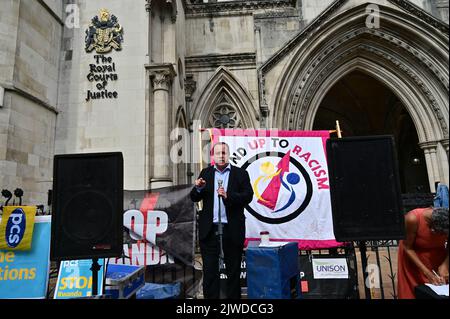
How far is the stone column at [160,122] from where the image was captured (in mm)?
8414

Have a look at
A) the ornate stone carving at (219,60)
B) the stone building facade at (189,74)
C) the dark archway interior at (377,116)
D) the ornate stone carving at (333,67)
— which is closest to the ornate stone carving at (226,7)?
the stone building facade at (189,74)

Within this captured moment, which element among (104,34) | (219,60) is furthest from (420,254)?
(219,60)

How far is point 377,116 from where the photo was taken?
18594 mm

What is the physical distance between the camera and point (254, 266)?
3455 millimetres

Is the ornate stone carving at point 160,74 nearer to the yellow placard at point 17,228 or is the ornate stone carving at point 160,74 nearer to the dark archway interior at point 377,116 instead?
the yellow placard at point 17,228

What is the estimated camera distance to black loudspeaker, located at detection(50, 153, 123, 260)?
9.69 feet

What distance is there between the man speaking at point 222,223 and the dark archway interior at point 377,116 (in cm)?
1527

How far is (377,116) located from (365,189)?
17.8 m

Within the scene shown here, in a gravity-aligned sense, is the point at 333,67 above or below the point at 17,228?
above

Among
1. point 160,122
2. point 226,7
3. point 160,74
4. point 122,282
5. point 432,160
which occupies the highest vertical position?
point 226,7

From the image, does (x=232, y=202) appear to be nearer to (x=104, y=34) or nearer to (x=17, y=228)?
(x=17, y=228)

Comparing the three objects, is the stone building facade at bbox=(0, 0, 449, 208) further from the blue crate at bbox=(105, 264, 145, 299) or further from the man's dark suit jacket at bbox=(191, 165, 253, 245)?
the man's dark suit jacket at bbox=(191, 165, 253, 245)
